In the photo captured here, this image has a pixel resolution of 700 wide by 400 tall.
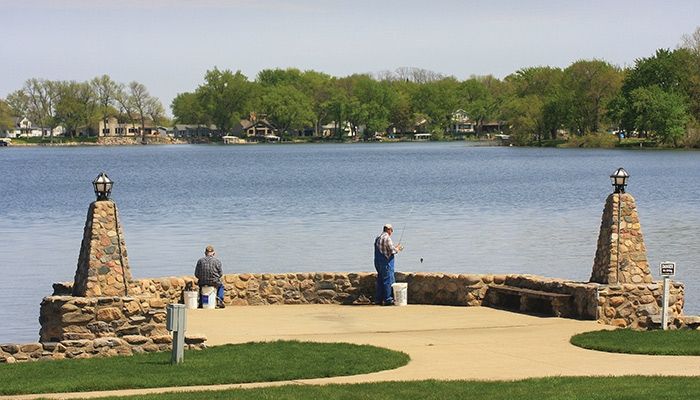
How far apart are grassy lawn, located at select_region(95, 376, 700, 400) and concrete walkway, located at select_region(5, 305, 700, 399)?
2.31 ft

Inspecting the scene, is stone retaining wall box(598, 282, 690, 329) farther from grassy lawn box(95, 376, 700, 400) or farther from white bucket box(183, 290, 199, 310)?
white bucket box(183, 290, 199, 310)

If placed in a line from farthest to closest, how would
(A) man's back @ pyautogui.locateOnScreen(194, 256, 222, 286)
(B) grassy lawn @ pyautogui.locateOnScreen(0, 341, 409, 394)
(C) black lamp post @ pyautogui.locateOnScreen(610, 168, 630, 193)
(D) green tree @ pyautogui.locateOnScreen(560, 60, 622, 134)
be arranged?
(D) green tree @ pyautogui.locateOnScreen(560, 60, 622, 134) → (A) man's back @ pyautogui.locateOnScreen(194, 256, 222, 286) → (C) black lamp post @ pyautogui.locateOnScreen(610, 168, 630, 193) → (B) grassy lawn @ pyautogui.locateOnScreen(0, 341, 409, 394)

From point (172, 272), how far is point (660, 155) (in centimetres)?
11050

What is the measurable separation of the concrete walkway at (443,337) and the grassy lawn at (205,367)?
0.36 m

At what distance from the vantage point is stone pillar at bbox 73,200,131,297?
73.4ft

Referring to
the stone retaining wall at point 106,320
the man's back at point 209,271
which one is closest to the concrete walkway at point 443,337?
the man's back at point 209,271

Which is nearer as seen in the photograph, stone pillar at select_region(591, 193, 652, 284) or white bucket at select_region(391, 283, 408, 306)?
stone pillar at select_region(591, 193, 652, 284)

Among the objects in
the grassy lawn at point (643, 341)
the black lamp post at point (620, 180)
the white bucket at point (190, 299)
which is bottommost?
the white bucket at point (190, 299)

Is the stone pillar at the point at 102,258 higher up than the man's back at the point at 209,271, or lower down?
higher up

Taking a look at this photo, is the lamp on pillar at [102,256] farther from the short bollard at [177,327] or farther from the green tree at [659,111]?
the green tree at [659,111]

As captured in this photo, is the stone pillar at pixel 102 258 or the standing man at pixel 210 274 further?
the standing man at pixel 210 274

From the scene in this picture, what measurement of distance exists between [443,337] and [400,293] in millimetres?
4350

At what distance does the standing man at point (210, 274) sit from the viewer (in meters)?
25.9

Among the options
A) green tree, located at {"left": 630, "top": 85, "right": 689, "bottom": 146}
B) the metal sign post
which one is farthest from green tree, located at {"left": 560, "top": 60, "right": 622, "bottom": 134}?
the metal sign post
